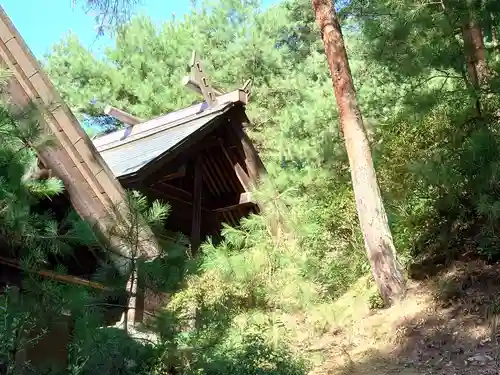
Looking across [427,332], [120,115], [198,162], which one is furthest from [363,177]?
[120,115]

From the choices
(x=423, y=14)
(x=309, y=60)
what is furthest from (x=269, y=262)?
(x=309, y=60)

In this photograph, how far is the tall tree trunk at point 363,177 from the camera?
671 cm

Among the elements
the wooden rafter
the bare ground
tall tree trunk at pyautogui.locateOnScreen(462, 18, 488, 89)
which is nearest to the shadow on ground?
the bare ground

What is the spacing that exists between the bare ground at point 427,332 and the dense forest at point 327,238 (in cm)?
3

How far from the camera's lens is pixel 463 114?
6.62 m

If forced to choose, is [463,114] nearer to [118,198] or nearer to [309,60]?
[118,198]

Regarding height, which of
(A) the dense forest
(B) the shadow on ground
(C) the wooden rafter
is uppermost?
(C) the wooden rafter

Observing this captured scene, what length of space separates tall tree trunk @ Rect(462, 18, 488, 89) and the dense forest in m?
0.02

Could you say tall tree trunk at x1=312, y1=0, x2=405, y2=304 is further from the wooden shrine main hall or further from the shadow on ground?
the wooden shrine main hall

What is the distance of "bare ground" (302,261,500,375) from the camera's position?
17.9 feet

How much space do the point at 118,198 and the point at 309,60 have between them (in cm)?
1149

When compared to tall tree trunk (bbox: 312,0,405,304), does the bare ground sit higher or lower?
lower

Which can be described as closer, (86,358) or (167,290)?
(86,358)

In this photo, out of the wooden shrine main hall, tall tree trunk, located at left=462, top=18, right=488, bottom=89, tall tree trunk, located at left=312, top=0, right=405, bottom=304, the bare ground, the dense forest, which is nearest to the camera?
the dense forest
